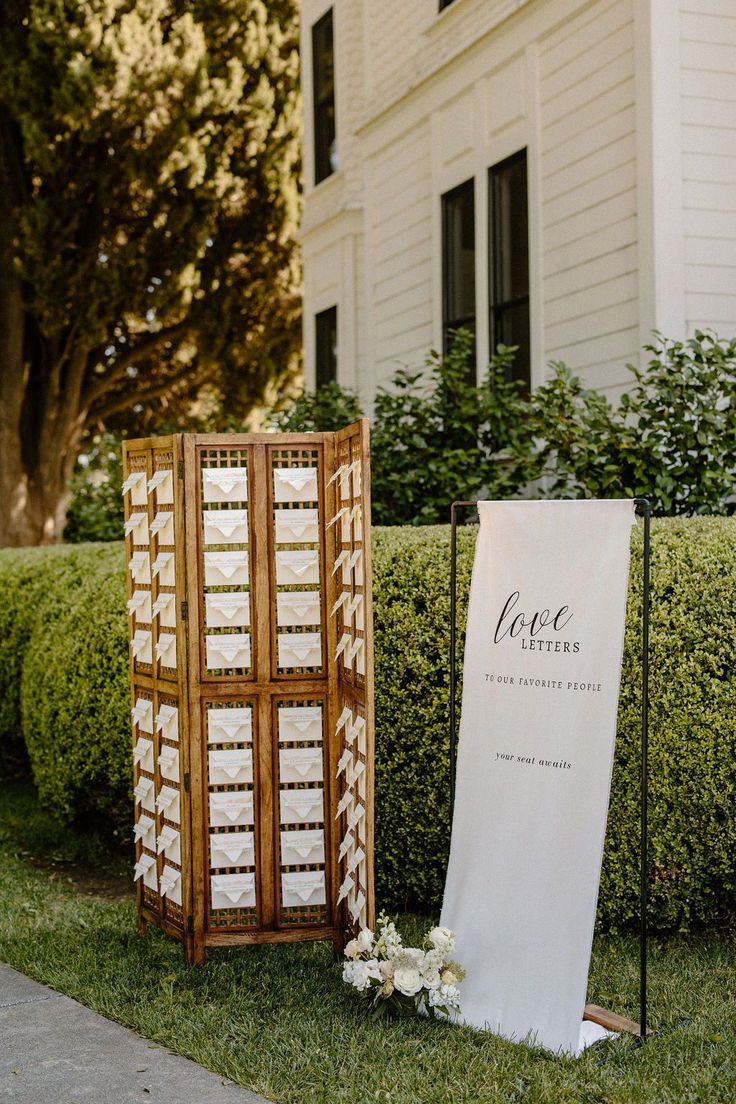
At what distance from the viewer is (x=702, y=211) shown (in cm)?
757

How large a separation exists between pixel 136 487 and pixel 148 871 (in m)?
1.71

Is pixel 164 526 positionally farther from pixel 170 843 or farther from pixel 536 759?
pixel 536 759

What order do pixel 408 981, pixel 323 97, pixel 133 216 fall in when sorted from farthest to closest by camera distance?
1. pixel 133 216
2. pixel 323 97
3. pixel 408 981

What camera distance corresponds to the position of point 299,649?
16.0 feet

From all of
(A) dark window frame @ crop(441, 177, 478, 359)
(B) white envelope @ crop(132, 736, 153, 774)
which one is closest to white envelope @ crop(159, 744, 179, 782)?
(B) white envelope @ crop(132, 736, 153, 774)

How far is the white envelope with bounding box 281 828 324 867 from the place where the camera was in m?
4.86

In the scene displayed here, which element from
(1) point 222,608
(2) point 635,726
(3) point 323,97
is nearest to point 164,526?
(1) point 222,608

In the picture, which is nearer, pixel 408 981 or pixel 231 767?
pixel 408 981

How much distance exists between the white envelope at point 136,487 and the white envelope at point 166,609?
0.47 metres

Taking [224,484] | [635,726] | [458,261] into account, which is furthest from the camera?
[458,261]

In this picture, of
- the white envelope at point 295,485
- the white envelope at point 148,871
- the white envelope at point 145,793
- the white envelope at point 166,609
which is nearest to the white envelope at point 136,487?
the white envelope at point 166,609

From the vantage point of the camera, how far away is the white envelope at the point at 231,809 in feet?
15.8

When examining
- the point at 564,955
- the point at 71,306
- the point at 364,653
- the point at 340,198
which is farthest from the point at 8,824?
the point at 71,306

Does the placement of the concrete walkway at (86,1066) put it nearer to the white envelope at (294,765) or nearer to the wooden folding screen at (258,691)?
the wooden folding screen at (258,691)
